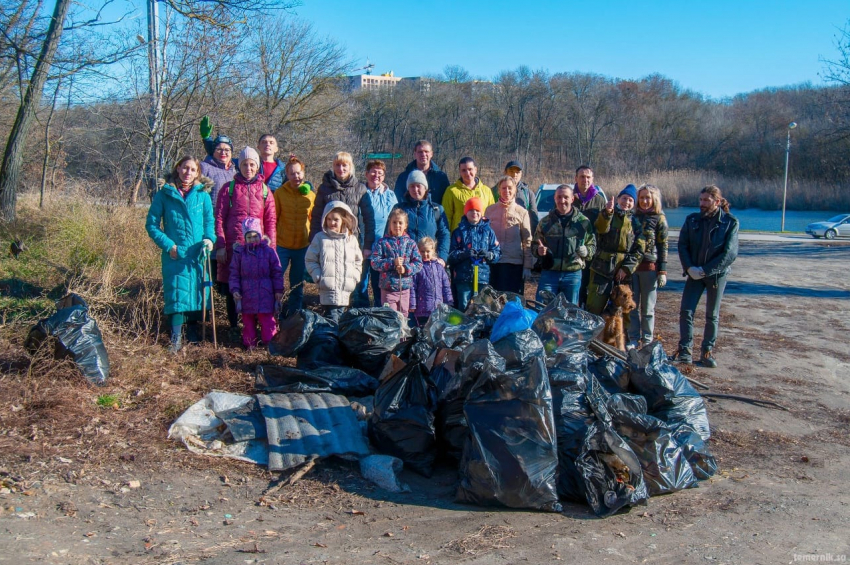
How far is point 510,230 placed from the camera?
707cm

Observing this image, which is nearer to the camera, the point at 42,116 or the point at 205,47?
the point at 205,47

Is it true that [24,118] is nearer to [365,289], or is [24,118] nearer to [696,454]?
[365,289]

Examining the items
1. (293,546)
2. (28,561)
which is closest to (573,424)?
(293,546)

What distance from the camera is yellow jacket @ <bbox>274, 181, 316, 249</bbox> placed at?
6965 mm

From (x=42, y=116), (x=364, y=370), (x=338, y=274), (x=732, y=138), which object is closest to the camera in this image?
(x=364, y=370)

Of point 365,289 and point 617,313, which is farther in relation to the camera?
point 365,289

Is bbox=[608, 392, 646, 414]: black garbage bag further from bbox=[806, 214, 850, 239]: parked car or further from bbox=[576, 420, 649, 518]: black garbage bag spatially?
bbox=[806, 214, 850, 239]: parked car

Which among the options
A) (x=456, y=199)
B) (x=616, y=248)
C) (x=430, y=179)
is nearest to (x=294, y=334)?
(x=456, y=199)

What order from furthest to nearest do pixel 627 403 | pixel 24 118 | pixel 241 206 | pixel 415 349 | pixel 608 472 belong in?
pixel 24 118, pixel 241 206, pixel 415 349, pixel 627 403, pixel 608 472

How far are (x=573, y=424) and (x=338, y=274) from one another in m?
3.05

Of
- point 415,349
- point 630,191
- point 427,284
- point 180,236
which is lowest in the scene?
point 415,349

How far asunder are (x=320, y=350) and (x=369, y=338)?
0.43 metres

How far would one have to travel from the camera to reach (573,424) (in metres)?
4.04

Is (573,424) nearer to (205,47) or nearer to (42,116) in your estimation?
(205,47)
